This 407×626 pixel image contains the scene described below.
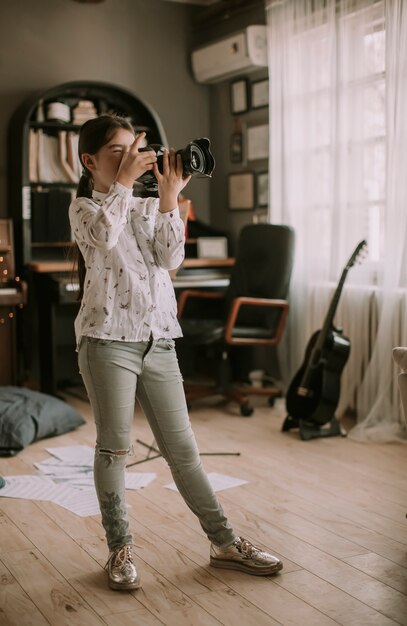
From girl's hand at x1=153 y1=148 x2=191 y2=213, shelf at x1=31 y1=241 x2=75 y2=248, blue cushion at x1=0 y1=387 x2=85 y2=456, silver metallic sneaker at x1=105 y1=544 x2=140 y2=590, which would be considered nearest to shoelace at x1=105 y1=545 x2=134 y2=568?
silver metallic sneaker at x1=105 y1=544 x2=140 y2=590

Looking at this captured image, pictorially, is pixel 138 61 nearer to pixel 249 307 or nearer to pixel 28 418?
pixel 249 307

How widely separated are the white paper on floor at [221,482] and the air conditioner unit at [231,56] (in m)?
2.73

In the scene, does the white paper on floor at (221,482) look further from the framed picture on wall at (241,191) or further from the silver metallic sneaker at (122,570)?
the framed picture on wall at (241,191)

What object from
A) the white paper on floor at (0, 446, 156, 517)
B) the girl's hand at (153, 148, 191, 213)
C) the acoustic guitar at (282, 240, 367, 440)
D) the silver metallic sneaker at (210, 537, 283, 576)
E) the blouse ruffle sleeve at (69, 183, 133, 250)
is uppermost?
the girl's hand at (153, 148, 191, 213)

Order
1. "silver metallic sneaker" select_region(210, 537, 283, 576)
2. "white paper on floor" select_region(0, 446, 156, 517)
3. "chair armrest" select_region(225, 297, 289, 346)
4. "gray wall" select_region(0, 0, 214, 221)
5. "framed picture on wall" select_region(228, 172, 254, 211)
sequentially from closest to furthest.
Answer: "silver metallic sneaker" select_region(210, 537, 283, 576) → "white paper on floor" select_region(0, 446, 156, 517) → "chair armrest" select_region(225, 297, 289, 346) → "gray wall" select_region(0, 0, 214, 221) → "framed picture on wall" select_region(228, 172, 254, 211)

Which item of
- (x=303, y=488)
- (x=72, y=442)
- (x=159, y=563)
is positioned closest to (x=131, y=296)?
(x=159, y=563)

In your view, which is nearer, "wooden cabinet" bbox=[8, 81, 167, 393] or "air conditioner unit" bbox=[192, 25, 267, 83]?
"wooden cabinet" bbox=[8, 81, 167, 393]

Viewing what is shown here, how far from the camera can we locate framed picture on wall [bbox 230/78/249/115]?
5.18 metres

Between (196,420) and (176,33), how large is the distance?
8.99ft

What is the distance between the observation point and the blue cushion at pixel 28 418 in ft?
12.1

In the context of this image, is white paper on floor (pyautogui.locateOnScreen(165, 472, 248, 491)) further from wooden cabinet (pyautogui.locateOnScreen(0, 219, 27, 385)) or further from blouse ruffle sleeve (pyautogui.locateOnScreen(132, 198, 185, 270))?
wooden cabinet (pyautogui.locateOnScreen(0, 219, 27, 385))

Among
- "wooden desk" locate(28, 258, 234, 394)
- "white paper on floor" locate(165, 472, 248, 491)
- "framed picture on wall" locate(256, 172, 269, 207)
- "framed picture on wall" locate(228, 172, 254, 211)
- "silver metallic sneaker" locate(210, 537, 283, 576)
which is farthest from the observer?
"framed picture on wall" locate(228, 172, 254, 211)

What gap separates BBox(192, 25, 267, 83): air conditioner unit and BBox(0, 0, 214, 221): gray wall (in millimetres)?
185

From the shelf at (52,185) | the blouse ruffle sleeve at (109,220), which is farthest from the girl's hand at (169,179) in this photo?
the shelf at (52,185)
